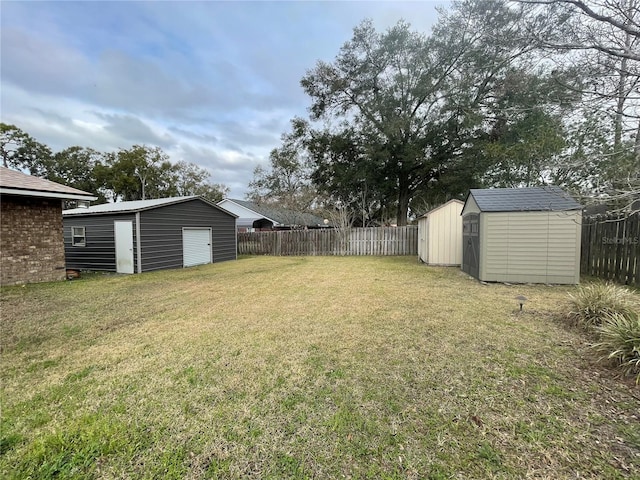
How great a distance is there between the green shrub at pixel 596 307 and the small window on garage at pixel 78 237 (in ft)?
48.6

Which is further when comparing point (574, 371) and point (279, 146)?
point (279, 146)

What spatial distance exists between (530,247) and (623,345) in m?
4.47

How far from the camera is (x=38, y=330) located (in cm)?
405

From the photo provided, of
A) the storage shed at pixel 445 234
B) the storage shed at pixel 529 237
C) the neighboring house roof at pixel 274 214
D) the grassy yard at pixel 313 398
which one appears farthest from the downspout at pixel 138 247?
the neighboring house roof at pixel 274 214

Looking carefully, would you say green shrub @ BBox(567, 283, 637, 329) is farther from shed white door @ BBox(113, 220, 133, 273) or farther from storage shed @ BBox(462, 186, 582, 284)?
shed white door @ BBox(113, 220, 133, 273)

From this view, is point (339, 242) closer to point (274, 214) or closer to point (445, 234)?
point (445, 234)

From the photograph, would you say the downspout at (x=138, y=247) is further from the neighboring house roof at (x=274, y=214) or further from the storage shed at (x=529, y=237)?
the neighboring house roof at (x=274, y=214)

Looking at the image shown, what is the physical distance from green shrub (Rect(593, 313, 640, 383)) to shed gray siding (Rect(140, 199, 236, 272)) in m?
11.7

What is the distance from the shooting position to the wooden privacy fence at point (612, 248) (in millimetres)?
5918

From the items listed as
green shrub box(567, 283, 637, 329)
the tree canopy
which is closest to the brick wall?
the tree canopy

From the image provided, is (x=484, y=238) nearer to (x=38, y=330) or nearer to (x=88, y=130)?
(x=38, y=330)

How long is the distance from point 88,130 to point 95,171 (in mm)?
6646

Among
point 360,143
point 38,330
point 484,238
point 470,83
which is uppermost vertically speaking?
point 470,83

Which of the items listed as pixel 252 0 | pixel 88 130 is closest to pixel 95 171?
pixel 88 130
